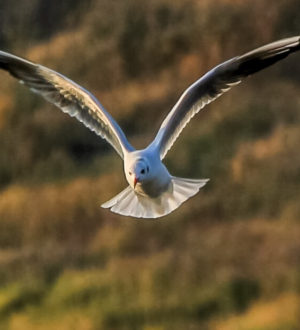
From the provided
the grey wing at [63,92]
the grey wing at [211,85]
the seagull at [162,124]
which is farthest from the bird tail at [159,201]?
the grey wing at [63,92]

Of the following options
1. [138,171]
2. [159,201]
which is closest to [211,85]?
[159,201]

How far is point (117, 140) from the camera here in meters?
5.86

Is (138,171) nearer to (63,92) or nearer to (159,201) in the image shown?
(159,201)

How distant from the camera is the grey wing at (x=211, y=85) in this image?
5.54m

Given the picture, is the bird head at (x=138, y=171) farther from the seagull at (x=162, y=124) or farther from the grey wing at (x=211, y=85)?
the grey wing at (x=211, y=85)

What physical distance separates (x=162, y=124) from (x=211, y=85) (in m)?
0.31

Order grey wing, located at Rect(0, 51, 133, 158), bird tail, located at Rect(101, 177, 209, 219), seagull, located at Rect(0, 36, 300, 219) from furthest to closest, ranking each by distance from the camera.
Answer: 1. grey wing, located at Rect(0, 51, 133, 158)
2. bird tail, located at Rect(101, 177, 209, 219)
3. seagull, located at Rect(0, 36, 300, 219)

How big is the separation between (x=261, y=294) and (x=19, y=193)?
2.36 meters

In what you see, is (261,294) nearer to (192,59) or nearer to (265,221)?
(265,221)

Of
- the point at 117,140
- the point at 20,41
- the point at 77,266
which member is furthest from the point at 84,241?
the point at 117,140

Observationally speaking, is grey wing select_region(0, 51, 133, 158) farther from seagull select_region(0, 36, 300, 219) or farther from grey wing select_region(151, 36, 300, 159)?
grey wing select_region(151, 36, 300, 159)

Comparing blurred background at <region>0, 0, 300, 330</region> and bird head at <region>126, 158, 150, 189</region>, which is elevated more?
blurred background at <region>0, 0, 300, 330</region>

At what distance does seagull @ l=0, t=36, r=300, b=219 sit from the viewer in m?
5.34

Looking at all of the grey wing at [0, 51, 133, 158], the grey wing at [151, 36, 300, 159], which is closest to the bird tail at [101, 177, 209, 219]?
the grey wing at [151, 36, 300, 159]
